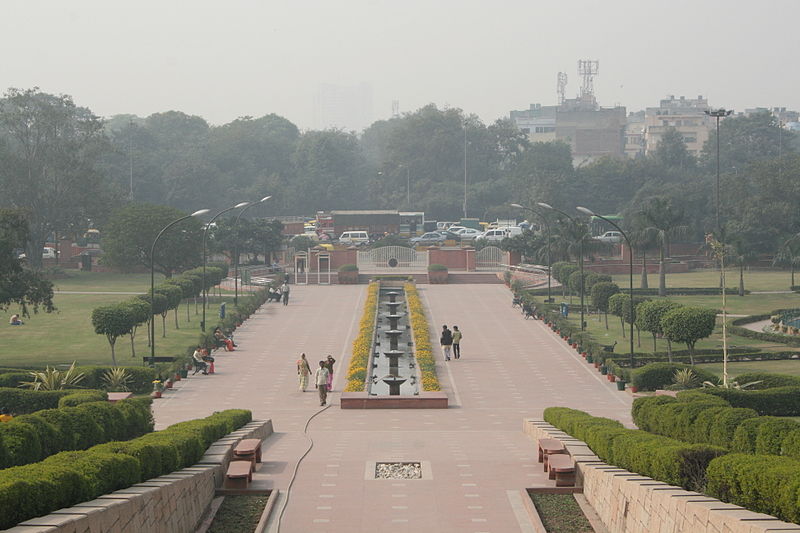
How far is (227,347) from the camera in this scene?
42062mm

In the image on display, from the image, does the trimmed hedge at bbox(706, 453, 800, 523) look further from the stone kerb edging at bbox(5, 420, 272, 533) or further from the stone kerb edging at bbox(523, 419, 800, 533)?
the stone kerb edging at bbox(5, 420, 272, 533)

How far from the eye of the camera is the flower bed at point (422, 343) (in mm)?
33688

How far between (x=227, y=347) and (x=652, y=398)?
832 inches

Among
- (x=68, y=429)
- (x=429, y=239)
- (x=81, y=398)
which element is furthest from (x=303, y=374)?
(x=429, y=239)

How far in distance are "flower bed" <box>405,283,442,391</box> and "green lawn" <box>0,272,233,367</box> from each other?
856cm

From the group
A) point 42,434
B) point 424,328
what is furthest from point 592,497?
point 424,328

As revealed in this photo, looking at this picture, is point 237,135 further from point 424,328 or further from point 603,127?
point 424,328

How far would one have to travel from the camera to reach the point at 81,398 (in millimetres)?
25000

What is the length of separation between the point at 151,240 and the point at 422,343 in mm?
24999

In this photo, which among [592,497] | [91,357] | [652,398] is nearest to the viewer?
[592,497]

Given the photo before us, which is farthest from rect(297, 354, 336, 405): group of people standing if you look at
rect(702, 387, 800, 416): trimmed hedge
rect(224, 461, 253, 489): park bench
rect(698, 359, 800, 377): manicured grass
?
rect(698, 359, 800, 377): manicured grass

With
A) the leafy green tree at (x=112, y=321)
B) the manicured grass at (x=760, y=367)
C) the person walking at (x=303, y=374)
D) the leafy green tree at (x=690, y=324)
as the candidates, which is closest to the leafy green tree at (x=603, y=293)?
the manicured grass at (x=760, y=367)

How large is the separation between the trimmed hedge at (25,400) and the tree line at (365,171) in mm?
48311

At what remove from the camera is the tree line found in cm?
7581
